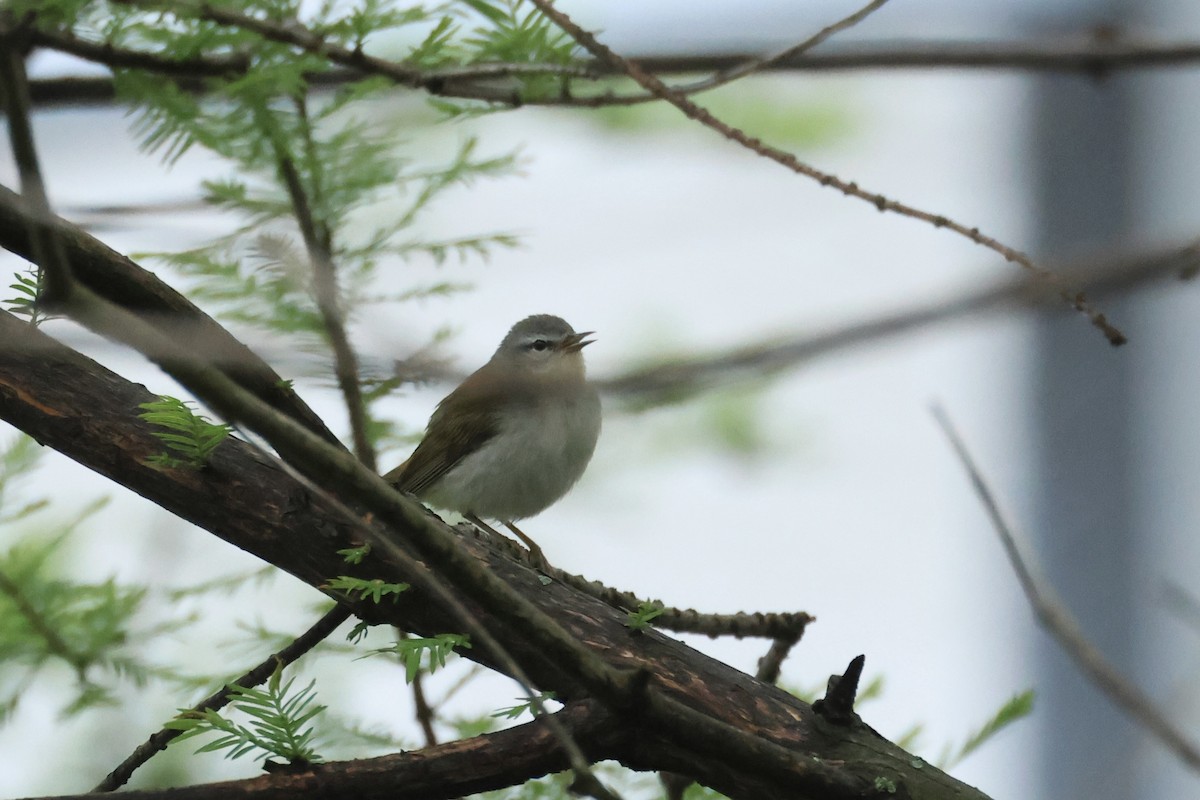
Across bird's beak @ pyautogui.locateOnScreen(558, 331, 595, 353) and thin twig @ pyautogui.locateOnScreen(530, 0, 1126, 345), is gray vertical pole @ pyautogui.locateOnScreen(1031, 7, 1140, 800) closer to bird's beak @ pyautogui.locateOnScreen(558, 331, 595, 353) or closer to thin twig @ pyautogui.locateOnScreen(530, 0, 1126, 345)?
bird's beak @ pyautogui.locateOnScreen(558, 331, 595, 353)

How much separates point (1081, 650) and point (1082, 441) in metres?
6.86

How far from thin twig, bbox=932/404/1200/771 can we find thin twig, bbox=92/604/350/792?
46.0 inches

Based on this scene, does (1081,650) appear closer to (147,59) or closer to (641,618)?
(641,618)

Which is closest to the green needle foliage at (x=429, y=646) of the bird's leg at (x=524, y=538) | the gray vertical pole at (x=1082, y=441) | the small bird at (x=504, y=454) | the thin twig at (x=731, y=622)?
Result: the thin twig at (x=731, y=622)

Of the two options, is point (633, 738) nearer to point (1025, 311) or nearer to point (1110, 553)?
point (1025, 311)

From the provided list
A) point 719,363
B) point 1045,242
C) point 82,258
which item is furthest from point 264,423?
point 1045,242

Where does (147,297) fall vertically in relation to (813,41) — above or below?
below

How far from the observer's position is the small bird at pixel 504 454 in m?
3.92

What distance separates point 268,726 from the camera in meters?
1.87

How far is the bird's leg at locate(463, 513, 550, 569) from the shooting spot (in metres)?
3.61

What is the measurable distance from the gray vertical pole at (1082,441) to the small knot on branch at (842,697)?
539 cm

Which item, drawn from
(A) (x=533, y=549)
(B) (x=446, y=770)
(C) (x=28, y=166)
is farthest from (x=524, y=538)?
(C) (x=28, y=166)

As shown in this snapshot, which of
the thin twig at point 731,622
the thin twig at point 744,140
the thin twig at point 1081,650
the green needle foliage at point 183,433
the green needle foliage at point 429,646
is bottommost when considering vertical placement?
the thin twig at point 1081,650

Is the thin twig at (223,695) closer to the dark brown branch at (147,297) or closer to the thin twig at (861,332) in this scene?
the dark brown branch at (147,297)
